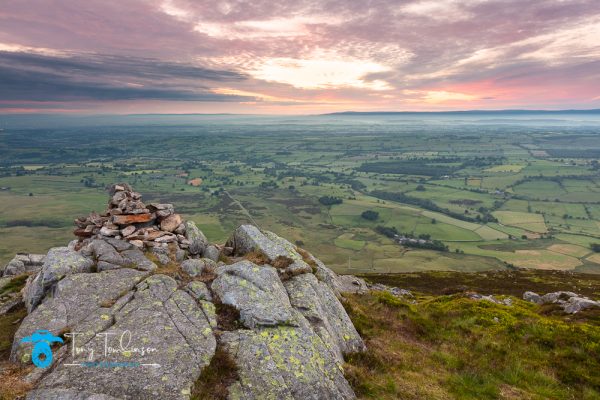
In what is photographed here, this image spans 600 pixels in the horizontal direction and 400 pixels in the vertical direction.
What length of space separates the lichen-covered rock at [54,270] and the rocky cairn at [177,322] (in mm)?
68

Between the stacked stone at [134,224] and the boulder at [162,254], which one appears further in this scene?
the stacked stone at [134,224]

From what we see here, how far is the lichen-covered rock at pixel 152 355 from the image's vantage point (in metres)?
12.6

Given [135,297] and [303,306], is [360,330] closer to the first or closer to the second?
[303,306]

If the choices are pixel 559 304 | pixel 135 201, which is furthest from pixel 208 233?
pixel 559 304

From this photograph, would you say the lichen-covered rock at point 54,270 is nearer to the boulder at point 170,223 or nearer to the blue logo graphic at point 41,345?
the blue logo graphic at point 41,345

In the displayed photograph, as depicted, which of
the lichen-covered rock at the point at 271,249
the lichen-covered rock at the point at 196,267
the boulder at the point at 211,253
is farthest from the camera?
the boulder at the point at 211,253

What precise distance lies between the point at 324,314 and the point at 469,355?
9.75m

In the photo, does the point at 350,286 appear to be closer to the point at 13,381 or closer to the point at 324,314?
the point at 324,314

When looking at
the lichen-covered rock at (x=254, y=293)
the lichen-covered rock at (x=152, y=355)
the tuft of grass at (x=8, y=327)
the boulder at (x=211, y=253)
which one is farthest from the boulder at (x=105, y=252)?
the lichen-covered rock at (x=254, y=293)

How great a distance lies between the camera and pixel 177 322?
16.5 m

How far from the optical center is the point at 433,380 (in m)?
17.0

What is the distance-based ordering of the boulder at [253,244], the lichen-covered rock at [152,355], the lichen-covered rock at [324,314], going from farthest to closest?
the boulder at [253,244] < the lichen-covered rock at [324,314] < the lichen-covered rock at [152,355]

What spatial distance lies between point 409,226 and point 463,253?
42.1m

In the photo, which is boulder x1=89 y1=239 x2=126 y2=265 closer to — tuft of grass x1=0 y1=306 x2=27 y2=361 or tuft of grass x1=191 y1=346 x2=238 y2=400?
tuft of grass x1=0 y1=306 x2=27 y2=361
